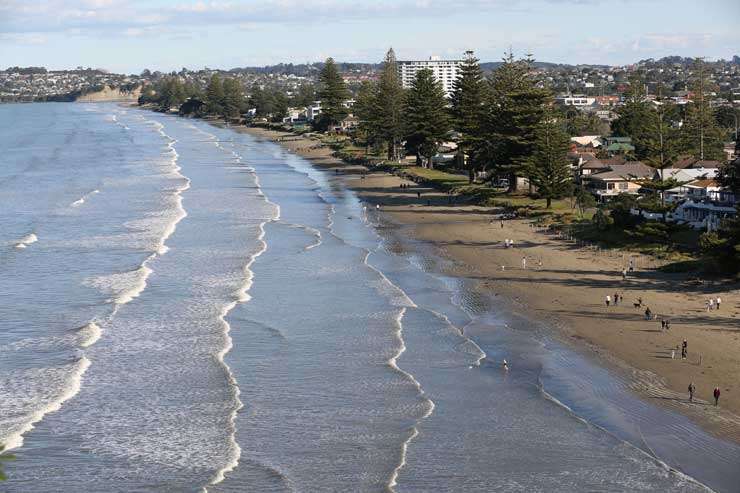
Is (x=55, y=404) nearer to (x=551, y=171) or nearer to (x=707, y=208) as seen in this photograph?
(x=707, y=208)

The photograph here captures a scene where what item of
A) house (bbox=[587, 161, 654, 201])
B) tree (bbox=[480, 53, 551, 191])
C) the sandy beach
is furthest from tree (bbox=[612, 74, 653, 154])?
the sandy beach

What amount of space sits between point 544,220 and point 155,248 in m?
15.9

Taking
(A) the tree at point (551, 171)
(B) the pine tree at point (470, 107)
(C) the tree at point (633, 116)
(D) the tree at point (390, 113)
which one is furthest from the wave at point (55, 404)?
(C) the tree at point (633, 116)

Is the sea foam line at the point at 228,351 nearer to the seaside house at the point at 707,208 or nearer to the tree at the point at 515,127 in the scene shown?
the tree at the point at 515,127

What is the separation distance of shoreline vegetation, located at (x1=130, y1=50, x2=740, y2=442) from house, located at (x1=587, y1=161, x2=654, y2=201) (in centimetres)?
99

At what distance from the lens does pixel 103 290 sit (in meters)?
29.4

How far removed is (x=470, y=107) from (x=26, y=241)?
28.2 meters

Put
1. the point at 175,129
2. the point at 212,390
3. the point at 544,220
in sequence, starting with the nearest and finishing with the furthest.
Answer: the point at 212,390, the point at 544,220, the point at 175,129

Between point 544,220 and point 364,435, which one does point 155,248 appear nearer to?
point 544,220

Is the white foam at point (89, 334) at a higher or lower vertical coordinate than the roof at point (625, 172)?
lower

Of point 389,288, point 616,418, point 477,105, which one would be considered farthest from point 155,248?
point 477,105

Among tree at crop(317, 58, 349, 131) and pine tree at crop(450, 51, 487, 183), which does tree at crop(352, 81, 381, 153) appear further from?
pine tree at crop(450, 51, 487, 183)

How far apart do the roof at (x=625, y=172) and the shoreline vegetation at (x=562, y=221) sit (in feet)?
3.53

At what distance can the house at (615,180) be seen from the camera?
150 feet
